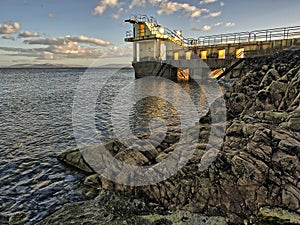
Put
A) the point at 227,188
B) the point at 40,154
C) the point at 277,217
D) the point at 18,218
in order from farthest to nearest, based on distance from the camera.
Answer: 1. the point at 40,154
2. the point at 18,218
3. the point at 227,188
4. the point at 277,217

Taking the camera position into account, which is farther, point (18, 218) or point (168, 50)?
point (168, 50)

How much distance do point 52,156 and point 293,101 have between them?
12523 mm

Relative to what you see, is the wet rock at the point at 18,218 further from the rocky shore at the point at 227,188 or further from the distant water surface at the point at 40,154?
the rocky shore at the point at 227,188

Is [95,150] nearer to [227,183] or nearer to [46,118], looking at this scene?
[227,183]

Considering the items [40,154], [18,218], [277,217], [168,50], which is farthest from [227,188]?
[168,50]

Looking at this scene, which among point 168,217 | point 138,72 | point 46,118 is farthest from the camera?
point 138,72

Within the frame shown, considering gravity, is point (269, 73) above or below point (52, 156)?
above

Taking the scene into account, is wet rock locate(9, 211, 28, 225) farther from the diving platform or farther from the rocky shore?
the diving platform

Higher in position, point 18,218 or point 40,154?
point 40,154

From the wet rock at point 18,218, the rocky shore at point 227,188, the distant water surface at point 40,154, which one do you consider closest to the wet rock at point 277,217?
the rocky shore at point 227,188

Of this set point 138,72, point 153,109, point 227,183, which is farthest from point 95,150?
point 138,72

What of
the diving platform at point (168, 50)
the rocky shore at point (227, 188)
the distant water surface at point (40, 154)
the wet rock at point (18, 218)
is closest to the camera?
the rocky shore at point (227, 188)

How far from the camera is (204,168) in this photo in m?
8.02

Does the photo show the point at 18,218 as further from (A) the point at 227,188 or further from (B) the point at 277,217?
(B) the point at 277,217
